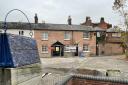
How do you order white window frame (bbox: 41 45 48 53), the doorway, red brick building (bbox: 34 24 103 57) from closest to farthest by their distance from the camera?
white window frame (bbox: 41 45 48 53) < red brick building (bbox: 34 24 103 57) < the doorway

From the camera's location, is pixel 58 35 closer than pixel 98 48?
Yes

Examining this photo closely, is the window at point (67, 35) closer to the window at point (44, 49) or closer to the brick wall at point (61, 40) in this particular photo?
the brick wall at point (61, 40)

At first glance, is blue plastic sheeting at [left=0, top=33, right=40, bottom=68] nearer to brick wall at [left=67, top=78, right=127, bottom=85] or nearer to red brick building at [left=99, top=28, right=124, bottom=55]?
brick wall at [left=67, top=78, right=127, bottom=85]

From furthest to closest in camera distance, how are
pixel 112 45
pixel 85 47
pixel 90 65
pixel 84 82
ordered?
1. pixel 112 45
2. pixel 85 47
3. pixel 90 65
4. pixel 84 82

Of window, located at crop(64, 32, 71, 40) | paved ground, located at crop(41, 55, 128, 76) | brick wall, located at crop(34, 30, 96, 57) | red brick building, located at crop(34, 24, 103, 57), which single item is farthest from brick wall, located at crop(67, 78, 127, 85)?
window, located at crop(64, 32, 71, 40)

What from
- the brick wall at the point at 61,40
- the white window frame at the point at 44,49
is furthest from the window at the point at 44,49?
the brick wall at the point at 61,40

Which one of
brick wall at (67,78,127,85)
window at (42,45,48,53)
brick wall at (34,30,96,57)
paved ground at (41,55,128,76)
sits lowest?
paved ground at (41,55,128,76)

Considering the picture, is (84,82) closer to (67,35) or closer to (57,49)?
(67,35)

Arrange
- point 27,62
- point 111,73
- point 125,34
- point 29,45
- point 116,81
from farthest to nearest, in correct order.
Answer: point 125,34 → point 111,73 → point 116,81 → point 29,45 → point 27,62

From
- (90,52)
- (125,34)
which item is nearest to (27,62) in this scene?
(125,34)

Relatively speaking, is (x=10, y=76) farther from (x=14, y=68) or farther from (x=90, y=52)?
(x=90, y=52)

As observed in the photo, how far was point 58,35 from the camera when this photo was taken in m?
58.4

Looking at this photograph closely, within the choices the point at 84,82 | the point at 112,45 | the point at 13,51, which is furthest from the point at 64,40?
the point at 13,51

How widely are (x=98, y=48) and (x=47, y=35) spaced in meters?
14.5
